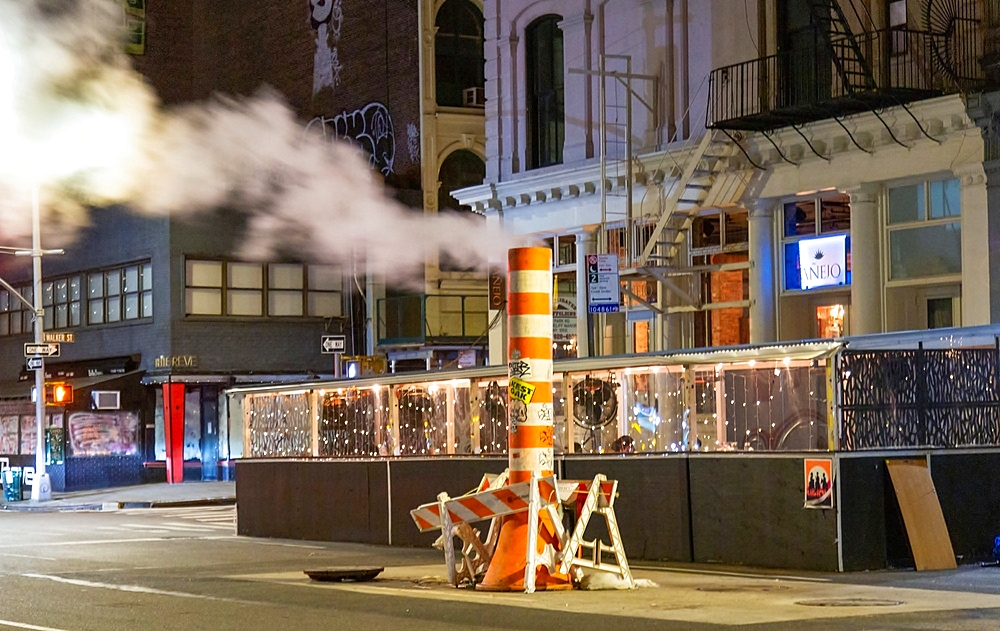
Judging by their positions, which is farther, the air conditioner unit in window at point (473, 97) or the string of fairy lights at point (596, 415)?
the air conditioner unit in window at point (473, 97)

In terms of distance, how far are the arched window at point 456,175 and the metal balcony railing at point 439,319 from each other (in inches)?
107

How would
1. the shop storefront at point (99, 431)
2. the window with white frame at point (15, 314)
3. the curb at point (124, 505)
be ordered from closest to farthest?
the curb at point (124, 505)
the shop storefront at point (99, 431)
the window with white frame at point (15, 314)

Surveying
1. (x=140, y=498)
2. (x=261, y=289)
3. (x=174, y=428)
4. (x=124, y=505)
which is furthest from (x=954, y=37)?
(x=174, y=428)

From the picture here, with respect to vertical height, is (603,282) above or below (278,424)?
above

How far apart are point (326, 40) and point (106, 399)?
12.1 metres

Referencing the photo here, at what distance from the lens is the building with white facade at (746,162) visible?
23328mm

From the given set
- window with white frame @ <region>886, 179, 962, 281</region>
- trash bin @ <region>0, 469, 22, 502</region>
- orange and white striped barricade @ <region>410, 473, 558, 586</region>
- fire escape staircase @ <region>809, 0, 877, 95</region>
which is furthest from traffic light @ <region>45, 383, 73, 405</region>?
orange and white striped barricade @ <region>410, 473, 558, 586</region>

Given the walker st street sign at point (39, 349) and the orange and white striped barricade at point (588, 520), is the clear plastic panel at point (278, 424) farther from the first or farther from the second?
the walker st street sign at point (39, 349)

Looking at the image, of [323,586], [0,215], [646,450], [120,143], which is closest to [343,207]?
[120,143]

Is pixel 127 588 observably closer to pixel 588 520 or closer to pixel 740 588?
pixel 588 520

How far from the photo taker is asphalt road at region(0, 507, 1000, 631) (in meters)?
12.7

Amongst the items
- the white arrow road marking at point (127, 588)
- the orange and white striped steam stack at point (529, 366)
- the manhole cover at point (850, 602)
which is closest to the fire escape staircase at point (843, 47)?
the orange and white striped steam stack at point (529, 366)

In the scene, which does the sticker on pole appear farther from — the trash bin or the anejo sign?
the trash bin

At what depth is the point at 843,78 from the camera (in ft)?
76.5
